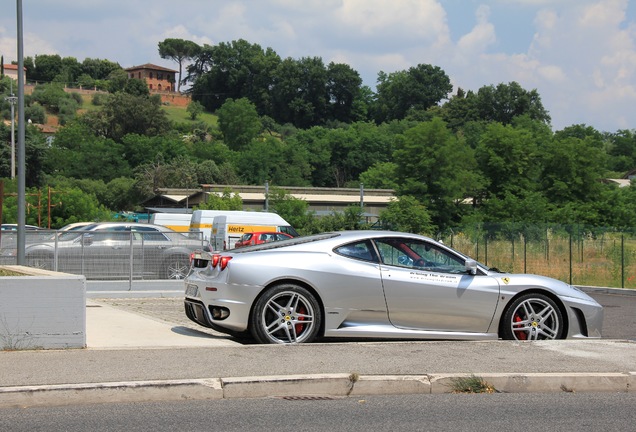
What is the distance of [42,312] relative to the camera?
30.8ft

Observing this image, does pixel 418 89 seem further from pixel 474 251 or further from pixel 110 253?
pixel 110 253

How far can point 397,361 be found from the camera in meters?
8.76

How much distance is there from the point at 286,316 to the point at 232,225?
28.0 metres

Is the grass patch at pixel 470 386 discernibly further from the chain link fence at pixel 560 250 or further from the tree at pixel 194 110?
the tree at pixel 194 110

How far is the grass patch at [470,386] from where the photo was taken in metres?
7.95

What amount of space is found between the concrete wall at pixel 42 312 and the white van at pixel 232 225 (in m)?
26.5

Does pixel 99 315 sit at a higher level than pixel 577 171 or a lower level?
lower

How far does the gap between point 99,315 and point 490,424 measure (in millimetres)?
8466

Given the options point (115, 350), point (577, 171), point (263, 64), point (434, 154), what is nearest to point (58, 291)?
point (115, 350)

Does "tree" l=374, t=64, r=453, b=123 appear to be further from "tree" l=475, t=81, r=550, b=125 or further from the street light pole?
the street light pole

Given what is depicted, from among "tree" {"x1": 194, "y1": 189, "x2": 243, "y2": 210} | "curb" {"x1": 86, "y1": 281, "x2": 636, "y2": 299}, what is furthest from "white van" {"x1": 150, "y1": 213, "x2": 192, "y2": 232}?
"curb" {"x1": 86, "y1": 281, "x2": 636, "y2": 299}

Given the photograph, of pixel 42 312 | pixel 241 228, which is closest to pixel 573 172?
pixel 241 228

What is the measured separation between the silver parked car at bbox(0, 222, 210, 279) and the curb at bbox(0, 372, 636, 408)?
1209cm

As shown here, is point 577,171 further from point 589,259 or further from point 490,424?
point 490,424
